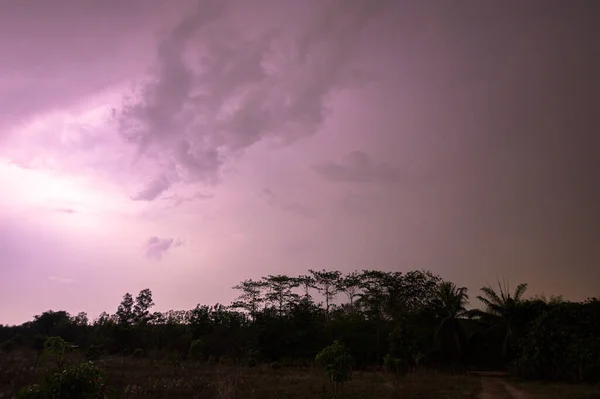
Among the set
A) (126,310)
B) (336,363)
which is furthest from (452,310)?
(126,310)

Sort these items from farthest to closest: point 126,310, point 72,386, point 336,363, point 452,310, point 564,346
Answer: point 126,310
point 452,310
point 564,346
point 336,363
point 72,386

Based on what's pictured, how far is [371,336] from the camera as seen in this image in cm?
4053

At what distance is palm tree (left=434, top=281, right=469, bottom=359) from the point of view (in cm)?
3756

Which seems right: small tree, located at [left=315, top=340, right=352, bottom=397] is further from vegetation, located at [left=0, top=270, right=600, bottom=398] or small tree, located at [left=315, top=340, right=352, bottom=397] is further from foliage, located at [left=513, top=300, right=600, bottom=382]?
foliage, located at [left=513, top=300, right=600, bottom=382]

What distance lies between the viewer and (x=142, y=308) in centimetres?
7825

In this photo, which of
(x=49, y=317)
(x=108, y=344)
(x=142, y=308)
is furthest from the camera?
(x=142, y=308)

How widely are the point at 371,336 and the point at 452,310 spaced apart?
29.0ft

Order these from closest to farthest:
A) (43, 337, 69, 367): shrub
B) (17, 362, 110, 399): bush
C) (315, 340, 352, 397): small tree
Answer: (17, 362, 110, 399): bush
(43, 337, 69, 367): shrub
(315, 340, 352, 397): small tree

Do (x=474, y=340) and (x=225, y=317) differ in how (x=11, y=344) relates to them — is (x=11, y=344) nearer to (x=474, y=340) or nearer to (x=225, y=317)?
(x=225, y=317)

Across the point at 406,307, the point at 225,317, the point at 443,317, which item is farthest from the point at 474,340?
the point at 225,317

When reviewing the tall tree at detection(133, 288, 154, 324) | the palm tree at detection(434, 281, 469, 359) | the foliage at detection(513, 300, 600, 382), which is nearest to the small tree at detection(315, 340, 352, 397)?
the foliage at detection(513, 300, 600, 382)

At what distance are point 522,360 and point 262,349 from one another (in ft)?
82.0

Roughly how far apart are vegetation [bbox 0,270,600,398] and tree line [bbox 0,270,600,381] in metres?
0.09

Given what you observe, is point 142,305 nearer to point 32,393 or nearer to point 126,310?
point 126,310
